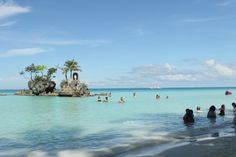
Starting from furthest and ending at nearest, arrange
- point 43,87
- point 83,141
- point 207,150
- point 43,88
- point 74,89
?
point 43,87 → point 43,88 → point 74,89 → point 83,141 → point 207,150

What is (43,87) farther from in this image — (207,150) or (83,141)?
(207,150)

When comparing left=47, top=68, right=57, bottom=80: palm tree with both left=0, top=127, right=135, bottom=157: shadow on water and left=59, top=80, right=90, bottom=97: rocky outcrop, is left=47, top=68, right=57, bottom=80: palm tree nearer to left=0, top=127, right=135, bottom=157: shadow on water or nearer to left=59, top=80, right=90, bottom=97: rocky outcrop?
left=59, top=80, right=90, bottom=97: rocky outcrop

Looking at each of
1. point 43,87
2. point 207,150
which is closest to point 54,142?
point 207,150

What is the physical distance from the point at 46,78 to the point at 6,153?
124 m

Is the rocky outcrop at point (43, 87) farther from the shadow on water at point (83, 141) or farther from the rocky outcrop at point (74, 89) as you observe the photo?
the shadow on water at point (83, 141)

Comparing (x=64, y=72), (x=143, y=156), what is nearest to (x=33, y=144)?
(x=143, y=156)

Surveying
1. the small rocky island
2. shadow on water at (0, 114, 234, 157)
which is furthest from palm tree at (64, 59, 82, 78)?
shadow on water at (0, 114, 234, 157)

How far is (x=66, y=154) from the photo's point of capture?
2181 cm

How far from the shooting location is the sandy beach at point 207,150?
1796 cm

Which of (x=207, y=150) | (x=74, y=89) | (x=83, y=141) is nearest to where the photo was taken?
(x=207, y=150)

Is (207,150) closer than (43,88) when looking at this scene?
Yes

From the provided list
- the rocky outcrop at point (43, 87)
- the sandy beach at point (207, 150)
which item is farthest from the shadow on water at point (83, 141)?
the rocky outcrop at point (43, 87)

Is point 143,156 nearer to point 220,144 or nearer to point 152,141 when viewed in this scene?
point 220,144

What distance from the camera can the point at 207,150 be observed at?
19078mm
